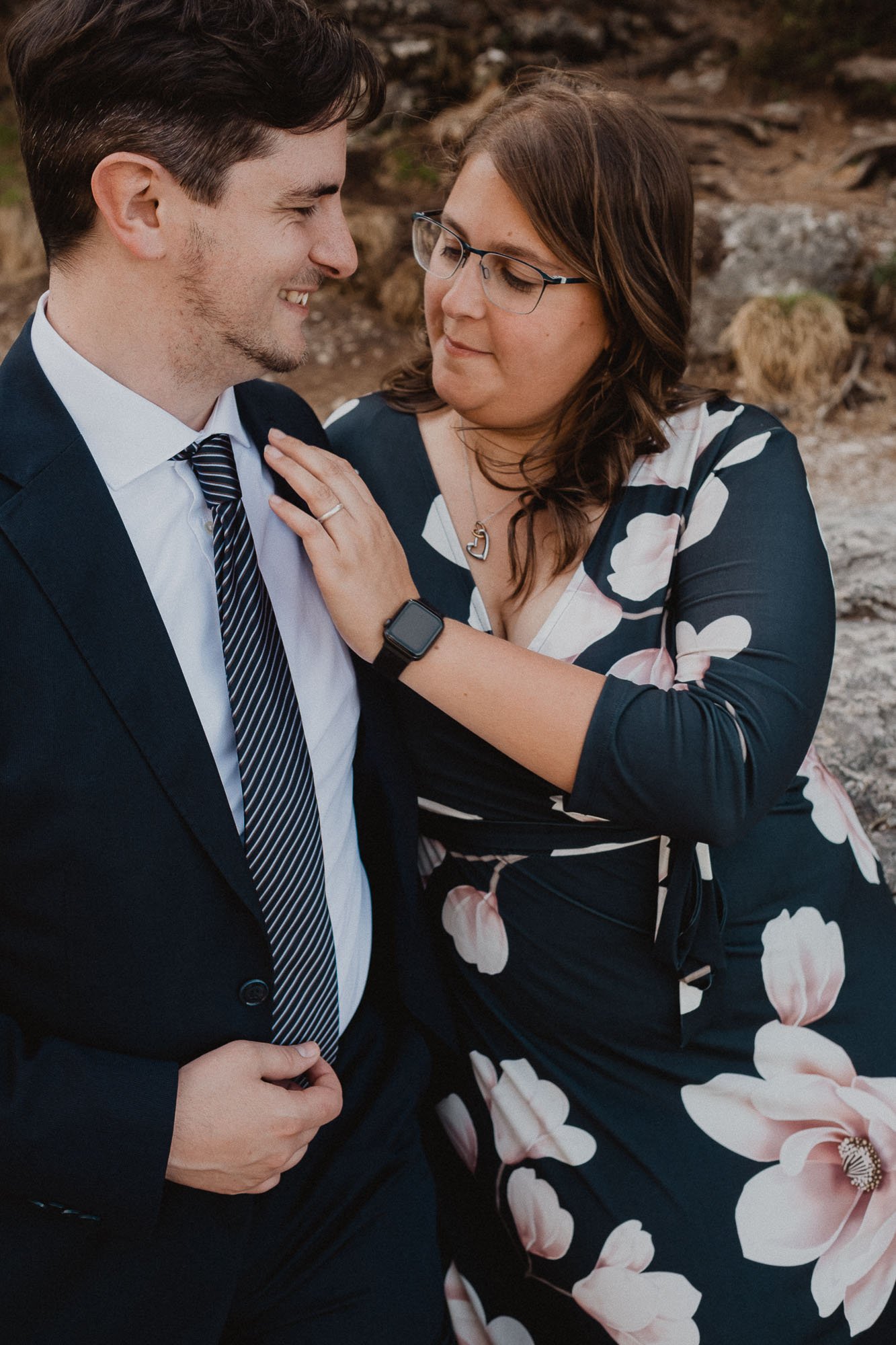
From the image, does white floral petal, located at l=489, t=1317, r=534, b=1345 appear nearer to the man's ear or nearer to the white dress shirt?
the white dress shirt

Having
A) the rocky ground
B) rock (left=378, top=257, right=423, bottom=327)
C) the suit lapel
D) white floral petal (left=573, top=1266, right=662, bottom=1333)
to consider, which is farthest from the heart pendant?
rock (left=378, top=257, right=423, bottom=327)

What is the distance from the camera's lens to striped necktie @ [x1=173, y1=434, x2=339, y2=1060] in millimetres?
1527

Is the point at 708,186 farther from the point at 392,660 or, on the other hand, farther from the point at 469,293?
the point at 392,660

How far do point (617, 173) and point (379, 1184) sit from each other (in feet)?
5.95

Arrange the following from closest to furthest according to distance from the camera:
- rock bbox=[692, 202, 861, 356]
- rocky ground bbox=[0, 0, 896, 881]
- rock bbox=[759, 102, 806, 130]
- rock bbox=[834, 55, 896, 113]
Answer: rocky ground bbox=[0, 0, 896, 881] < rock bbox=[692, 202, 861, 356] < rock bbox=[834, 55, 896, 113] < rock bbox=[759, 102, 806, 130]

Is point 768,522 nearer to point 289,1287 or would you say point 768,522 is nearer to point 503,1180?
point 503,1180

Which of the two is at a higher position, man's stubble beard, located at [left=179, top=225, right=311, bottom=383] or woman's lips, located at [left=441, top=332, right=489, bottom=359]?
man's stubble beard, located at [left=179, top=225, right=311, bottom=383]

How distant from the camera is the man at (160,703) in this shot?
137cm

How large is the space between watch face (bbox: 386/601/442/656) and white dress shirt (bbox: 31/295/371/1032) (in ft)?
0.76

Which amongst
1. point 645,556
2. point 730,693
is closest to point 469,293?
point 645,556

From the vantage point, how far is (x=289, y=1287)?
1752mm

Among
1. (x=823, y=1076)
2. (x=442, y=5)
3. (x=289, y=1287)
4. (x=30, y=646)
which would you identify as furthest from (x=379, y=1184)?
(x=442, y=5)

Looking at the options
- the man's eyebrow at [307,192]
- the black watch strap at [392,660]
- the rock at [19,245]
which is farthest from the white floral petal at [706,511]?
the rock at [19,245]

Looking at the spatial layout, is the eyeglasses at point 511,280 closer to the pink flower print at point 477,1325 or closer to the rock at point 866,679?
the rock at point 866,679
